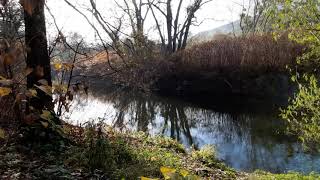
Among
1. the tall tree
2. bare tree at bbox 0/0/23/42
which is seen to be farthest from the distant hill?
the tall tree

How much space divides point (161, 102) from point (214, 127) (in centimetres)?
722

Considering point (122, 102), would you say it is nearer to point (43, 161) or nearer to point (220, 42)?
point (220, 42)

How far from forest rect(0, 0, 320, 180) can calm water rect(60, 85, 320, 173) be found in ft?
0.15

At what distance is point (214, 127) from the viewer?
15.8 m

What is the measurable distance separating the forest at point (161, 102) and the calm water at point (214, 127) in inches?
1.8

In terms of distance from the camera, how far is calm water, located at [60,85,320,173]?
10844mm

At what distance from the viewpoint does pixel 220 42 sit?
25453mm

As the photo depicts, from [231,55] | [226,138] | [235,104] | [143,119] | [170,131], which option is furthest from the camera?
[231,55]

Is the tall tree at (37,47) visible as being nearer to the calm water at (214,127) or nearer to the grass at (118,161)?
the grass at (118,161)

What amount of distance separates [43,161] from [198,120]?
12.1 metres

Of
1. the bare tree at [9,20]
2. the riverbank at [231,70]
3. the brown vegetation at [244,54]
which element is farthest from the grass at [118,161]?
the brown vegetation at [244,54]

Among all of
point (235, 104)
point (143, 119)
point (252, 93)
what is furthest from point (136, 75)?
point (252, 93)

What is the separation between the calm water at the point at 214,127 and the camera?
35.6ft

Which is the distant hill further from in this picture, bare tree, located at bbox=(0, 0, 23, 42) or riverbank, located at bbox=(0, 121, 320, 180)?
riverbank, located at bbox=(0, 121, 320, 180)
